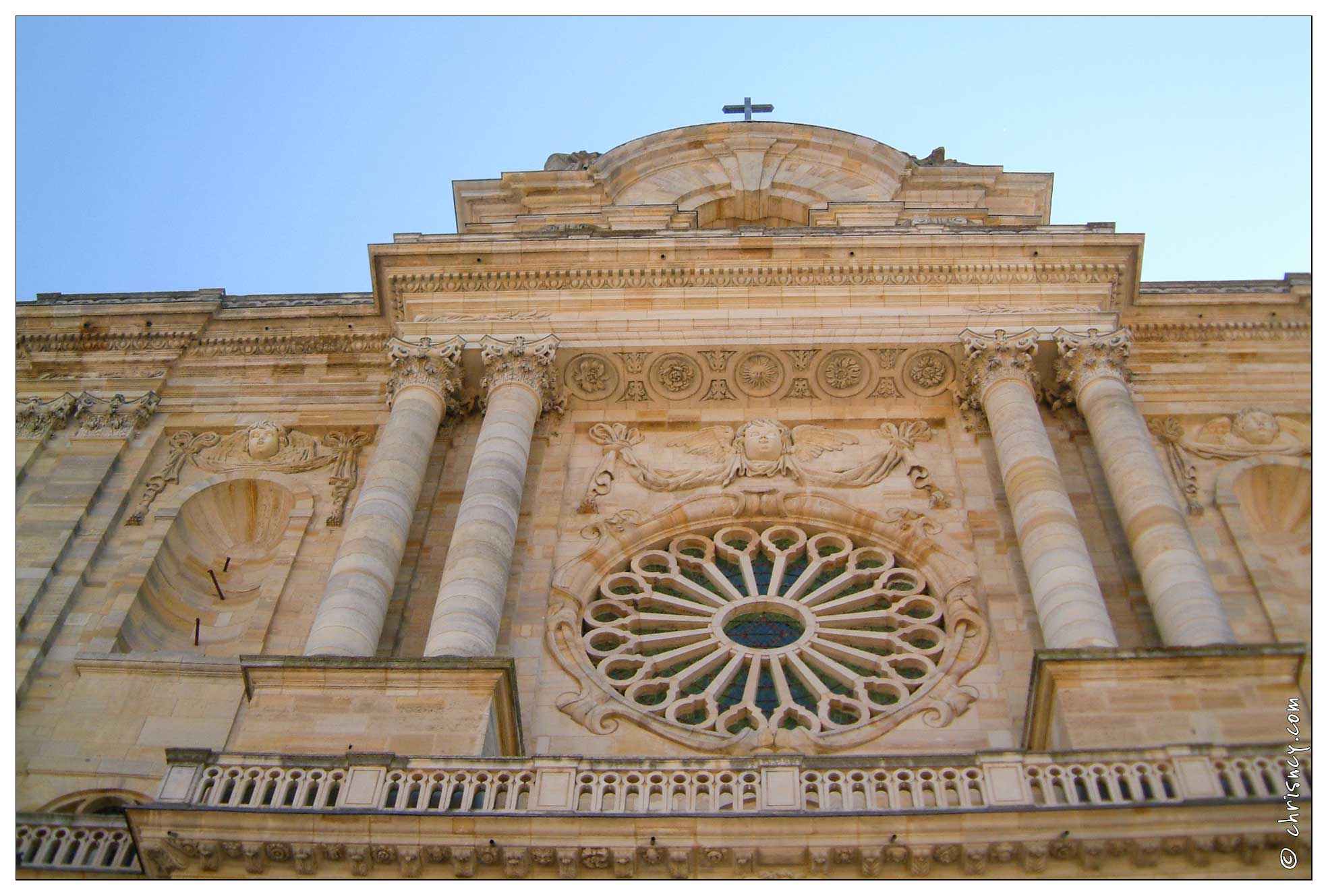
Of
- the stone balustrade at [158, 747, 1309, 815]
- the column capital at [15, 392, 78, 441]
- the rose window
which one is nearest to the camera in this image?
the stone balustrade at [158, 747, 1309, 815]

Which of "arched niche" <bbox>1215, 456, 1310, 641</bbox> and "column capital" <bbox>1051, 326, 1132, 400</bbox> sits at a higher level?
"column capital" <bbox>1051, 326, 1132, 400</bbox>

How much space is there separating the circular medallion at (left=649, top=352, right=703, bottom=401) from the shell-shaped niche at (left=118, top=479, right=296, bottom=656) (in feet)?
15.4

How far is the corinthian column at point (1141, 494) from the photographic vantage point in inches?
586

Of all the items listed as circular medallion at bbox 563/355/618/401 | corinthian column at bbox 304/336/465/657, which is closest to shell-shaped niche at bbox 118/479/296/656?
corinthian column at bbox 304/336/465/657

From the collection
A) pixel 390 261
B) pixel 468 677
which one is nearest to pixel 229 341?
pixel 390 261

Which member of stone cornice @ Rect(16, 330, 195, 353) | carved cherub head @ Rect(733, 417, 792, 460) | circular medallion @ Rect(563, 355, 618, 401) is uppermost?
stone cornice @ Rect(16, 330, 195, 353)

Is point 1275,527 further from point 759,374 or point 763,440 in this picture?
point 759,374

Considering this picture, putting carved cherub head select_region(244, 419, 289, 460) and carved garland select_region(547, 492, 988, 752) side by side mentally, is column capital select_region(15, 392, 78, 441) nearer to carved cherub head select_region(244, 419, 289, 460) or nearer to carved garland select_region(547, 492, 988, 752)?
carved cherub head select_region(244, 419, 289, 460)

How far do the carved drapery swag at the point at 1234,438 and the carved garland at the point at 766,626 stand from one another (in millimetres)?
3432

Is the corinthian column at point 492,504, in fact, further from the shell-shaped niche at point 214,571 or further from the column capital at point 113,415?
the column capital at point 113,415

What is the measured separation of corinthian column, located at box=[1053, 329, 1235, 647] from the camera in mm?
14883

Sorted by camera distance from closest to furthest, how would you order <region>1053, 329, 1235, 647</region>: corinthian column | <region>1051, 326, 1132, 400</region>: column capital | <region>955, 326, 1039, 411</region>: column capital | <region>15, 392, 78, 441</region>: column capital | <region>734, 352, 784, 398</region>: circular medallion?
<region>1053, 329, 1235, 647</region>: corinthian column
<region>1051, 326, 1132, 400</region>: column capital
<region>955, 326, 1039, 411</region>: column capital
<region>734, 352, 784, 398</region>: circular medallion
<region>15, 392, 78, 441</region>: column capital

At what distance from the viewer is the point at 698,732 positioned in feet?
50.2

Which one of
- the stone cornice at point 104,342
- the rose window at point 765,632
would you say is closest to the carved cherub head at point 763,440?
the rose window at point 765,632
